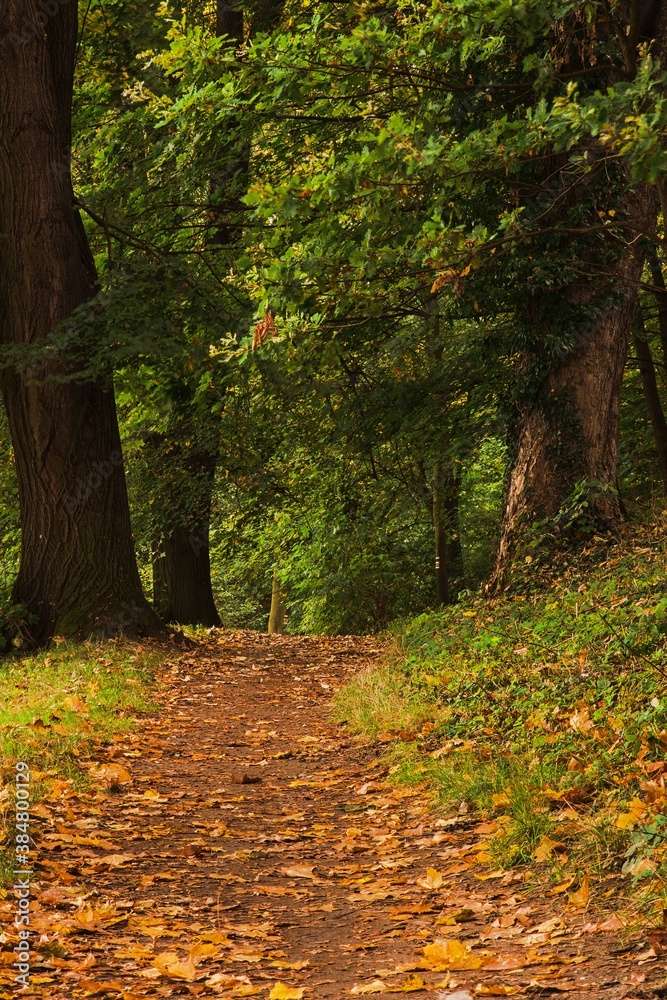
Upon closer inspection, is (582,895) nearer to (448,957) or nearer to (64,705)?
(448,957)

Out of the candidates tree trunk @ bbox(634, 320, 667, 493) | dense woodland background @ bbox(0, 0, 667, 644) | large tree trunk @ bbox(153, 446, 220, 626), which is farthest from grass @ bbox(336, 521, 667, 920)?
large tree trunk @ bbox(153, 446, 220, 626)

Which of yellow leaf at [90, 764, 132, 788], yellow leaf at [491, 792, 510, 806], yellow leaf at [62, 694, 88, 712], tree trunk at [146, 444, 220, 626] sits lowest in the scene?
yellow leaf at [90, 764, 132, 788]

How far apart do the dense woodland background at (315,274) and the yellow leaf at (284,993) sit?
389 cm

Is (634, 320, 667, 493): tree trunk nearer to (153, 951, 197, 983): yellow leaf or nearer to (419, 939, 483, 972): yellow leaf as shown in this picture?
(419, 939, 483, 972): yellow leaf

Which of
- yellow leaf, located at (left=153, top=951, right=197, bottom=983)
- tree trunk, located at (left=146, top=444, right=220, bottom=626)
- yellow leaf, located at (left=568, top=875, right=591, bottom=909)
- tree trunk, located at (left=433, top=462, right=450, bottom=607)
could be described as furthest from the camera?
tree trunk, located at (left=433, top=462, right=450, bottom=607)

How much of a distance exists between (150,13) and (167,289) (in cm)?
540

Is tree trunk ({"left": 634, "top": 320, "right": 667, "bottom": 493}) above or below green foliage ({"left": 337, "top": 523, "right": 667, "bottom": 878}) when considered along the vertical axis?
above

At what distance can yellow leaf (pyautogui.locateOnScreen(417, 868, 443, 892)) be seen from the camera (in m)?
4.88

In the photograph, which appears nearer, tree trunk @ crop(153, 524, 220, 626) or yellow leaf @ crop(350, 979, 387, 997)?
yellow leaf @ crop(350, 979, 387, 997)

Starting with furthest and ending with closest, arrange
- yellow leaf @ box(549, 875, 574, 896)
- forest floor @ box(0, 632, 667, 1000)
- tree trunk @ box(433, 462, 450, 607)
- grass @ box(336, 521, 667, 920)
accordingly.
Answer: tree trunk @ box(433, 462, 450, 607) < grass @ box(336, 521, 667, 920) < yellow leaf @ box(549, 875, 574, 896) < forest floor @ box(0, 632, 667, 1000)

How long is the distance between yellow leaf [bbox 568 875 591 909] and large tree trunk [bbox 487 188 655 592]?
638 centimetres

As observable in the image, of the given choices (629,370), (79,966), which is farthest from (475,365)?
(79,966)

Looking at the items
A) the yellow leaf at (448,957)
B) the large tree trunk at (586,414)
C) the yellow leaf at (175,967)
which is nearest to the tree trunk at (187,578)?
the large tree trunk at (586,414)

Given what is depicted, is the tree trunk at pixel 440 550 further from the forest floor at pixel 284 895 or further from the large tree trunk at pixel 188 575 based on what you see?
the forest floor at pixel 284 895
